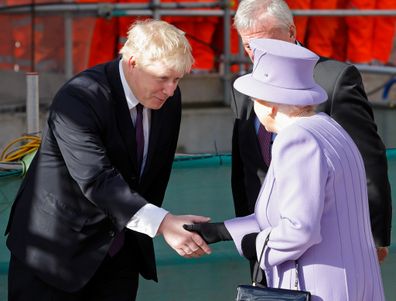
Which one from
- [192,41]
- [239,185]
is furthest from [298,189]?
[192,41]

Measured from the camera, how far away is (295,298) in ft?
9.86

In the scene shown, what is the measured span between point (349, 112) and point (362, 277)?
77cm

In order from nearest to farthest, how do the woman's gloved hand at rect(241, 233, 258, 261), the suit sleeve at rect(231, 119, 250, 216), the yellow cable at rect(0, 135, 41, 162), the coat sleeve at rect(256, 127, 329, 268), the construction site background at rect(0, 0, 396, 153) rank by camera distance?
the coat sleeve at rect(256, 127, 329, 268)
the woman's gloved hand at rect(241, 233, 258, 261)
the suit sleeve at rect(231, 119, 250, 216)
the yellow cable at rect(0, 135, 41, 162)
the construction site background at rect(0, 0, 396, 153)

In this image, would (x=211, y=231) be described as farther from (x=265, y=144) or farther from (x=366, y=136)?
(x=366, y=136)

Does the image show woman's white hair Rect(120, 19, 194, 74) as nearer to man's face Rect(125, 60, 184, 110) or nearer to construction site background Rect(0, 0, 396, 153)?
man's face Rect(125, 60, 184, 110)

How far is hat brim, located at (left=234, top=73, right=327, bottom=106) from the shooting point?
3070mm

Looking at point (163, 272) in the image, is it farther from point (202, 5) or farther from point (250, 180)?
point (202, 5)

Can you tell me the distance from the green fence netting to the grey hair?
927 millimetres

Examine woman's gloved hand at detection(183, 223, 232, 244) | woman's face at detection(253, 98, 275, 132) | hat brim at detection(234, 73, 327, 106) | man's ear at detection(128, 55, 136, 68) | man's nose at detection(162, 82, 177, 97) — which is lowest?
woman's gloved hand at detection(183, 223, 232, 244)

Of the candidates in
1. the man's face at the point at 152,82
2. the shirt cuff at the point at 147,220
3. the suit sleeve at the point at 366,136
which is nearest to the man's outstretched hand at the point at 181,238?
the shirt cuff at the point at 147,220

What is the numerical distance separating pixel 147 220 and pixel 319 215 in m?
0.76

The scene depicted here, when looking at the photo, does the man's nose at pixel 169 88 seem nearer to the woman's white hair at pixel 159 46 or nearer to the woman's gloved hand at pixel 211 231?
the woman's white hair at pixel 159 46

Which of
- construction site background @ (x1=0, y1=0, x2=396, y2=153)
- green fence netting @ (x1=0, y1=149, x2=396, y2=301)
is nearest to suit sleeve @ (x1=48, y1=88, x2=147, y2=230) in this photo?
green fence netting @ (x1=0, y1=149, x2=396, y2=301)

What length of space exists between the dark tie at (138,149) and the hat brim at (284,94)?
608mm
